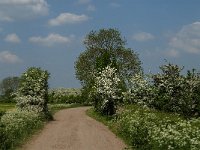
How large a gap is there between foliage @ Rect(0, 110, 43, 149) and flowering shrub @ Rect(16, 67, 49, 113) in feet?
17.5

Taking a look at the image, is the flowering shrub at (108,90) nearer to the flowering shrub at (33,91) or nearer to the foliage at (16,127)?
the flowering shrub at (33,91)

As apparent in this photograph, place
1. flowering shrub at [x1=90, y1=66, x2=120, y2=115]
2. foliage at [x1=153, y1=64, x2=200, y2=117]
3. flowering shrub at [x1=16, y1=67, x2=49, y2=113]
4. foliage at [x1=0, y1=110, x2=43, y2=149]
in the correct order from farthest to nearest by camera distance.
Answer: flowering shrub at [x1=90, y1=66, x2=120, y2=115]
flowering shrub at [x1=16, y1=67, x2=49, y2=113]
foliage at [x1=153, y1=64, x2=200, y2=117]
foliage at [x1=0, y1=110, x2=43, y2=149]

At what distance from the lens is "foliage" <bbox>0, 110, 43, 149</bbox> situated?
24258mm

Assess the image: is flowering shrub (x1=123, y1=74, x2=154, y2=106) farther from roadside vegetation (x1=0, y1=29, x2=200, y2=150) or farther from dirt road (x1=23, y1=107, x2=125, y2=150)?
dirt road (x1=23, y1=107, x2=125, y2=150)

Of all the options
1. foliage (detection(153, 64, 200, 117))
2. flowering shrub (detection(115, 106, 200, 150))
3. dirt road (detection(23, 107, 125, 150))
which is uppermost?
foliage (detection(153, 64, 200, 117))

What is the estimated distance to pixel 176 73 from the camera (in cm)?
3962

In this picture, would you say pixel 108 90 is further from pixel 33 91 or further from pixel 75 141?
pixel 75 141

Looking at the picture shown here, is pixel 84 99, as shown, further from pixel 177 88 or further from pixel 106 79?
pixel 177 88

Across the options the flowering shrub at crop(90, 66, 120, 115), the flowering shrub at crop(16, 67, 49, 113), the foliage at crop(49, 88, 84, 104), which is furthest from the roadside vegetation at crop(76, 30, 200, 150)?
the foliage at crop(49, 88, 84, 104)

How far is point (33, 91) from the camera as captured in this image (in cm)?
4609

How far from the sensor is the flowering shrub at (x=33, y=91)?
4481 cm

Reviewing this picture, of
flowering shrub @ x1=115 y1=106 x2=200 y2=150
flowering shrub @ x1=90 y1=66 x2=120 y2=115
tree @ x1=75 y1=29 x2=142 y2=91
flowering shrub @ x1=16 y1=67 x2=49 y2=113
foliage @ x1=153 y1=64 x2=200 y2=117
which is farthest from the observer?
tree @ x1=75 y1=29 x2=142 y2=91

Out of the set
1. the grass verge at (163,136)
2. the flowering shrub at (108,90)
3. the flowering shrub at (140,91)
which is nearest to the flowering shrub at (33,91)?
the flowering shrub at (108,90)

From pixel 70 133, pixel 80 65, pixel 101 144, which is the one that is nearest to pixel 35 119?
pixel 70 133
